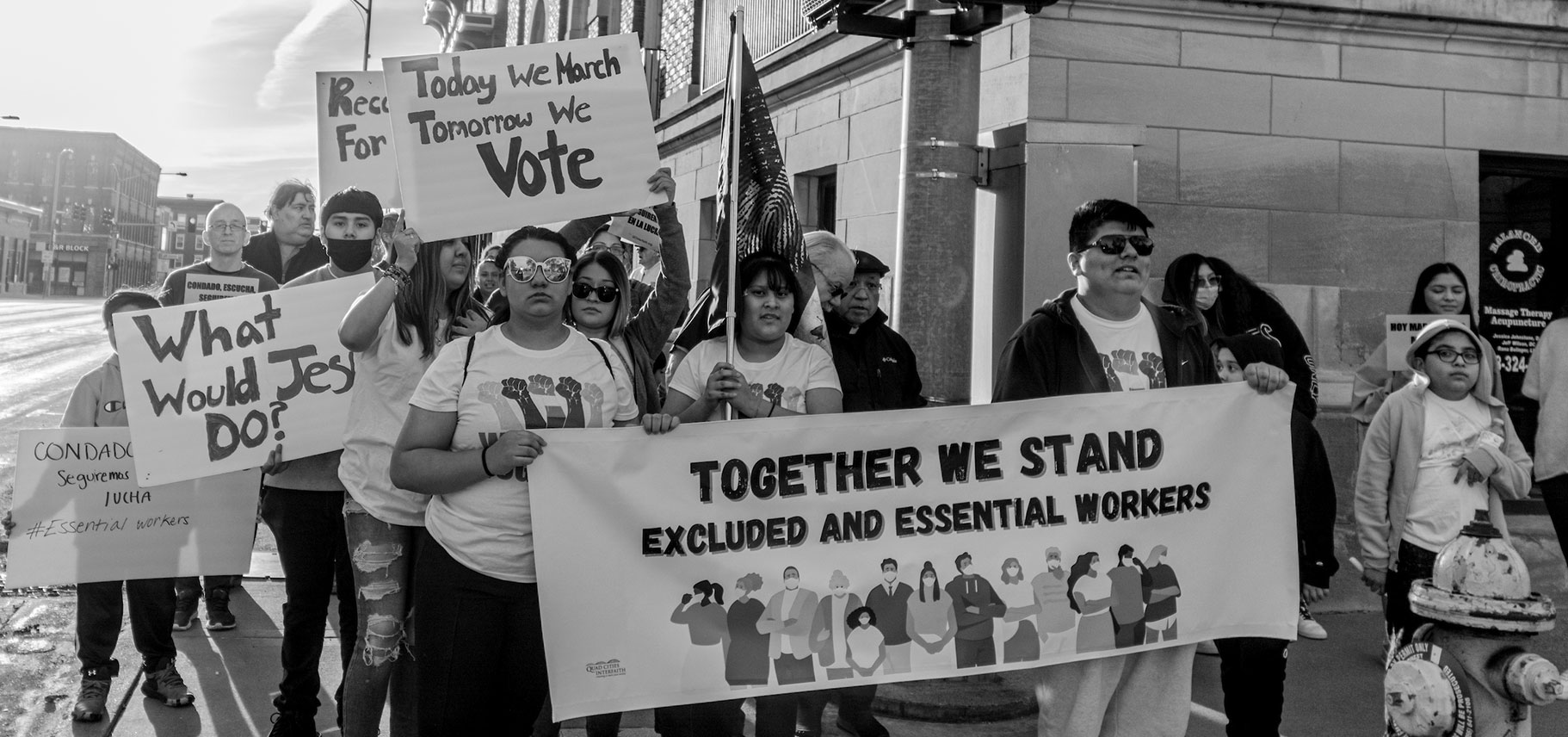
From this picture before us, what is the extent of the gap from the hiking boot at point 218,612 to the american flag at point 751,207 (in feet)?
10.5

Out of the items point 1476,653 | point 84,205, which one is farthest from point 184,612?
point 84,205

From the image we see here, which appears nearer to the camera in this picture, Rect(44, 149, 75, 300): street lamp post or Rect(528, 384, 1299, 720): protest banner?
Rect(528, 384, 1299, 720): protest banner

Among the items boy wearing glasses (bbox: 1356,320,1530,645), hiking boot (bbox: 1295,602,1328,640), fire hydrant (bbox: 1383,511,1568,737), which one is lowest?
hiking boot (bbox: 1295,602,1328,640)

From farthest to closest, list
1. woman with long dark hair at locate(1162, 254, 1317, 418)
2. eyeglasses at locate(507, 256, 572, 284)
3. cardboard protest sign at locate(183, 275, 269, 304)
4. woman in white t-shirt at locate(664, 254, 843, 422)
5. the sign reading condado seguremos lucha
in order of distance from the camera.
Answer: the sign reading condado seguremos lucha
cardboard protest sign at locate(183, 275, 269, 304)
woman with long dark hair at locate(1162, 254, 1317, 418)
woman in white t-shirt at locate(664, 254, 843, 422)
eyeglasses at locate(507, 256, 572, 284)

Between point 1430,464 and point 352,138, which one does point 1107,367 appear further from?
point 352,138

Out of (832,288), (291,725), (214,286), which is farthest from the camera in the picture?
(214,286)

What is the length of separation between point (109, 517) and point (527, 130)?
2.43m

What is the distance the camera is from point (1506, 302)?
8.70 m

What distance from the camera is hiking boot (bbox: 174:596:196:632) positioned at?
636 centimetres

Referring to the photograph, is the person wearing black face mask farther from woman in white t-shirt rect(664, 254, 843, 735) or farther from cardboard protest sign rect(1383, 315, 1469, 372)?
cardboard protest sign rect(1383, 315, 1469, 372)

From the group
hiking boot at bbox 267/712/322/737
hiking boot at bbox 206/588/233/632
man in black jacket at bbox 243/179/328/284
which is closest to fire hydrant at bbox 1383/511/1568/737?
hiking boot at bbox 267/712/322/737

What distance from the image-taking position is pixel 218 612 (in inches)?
250

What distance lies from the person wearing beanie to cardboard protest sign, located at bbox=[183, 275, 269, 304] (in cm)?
421

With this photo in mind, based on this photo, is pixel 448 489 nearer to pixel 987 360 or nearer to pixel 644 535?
pixel 644 535
